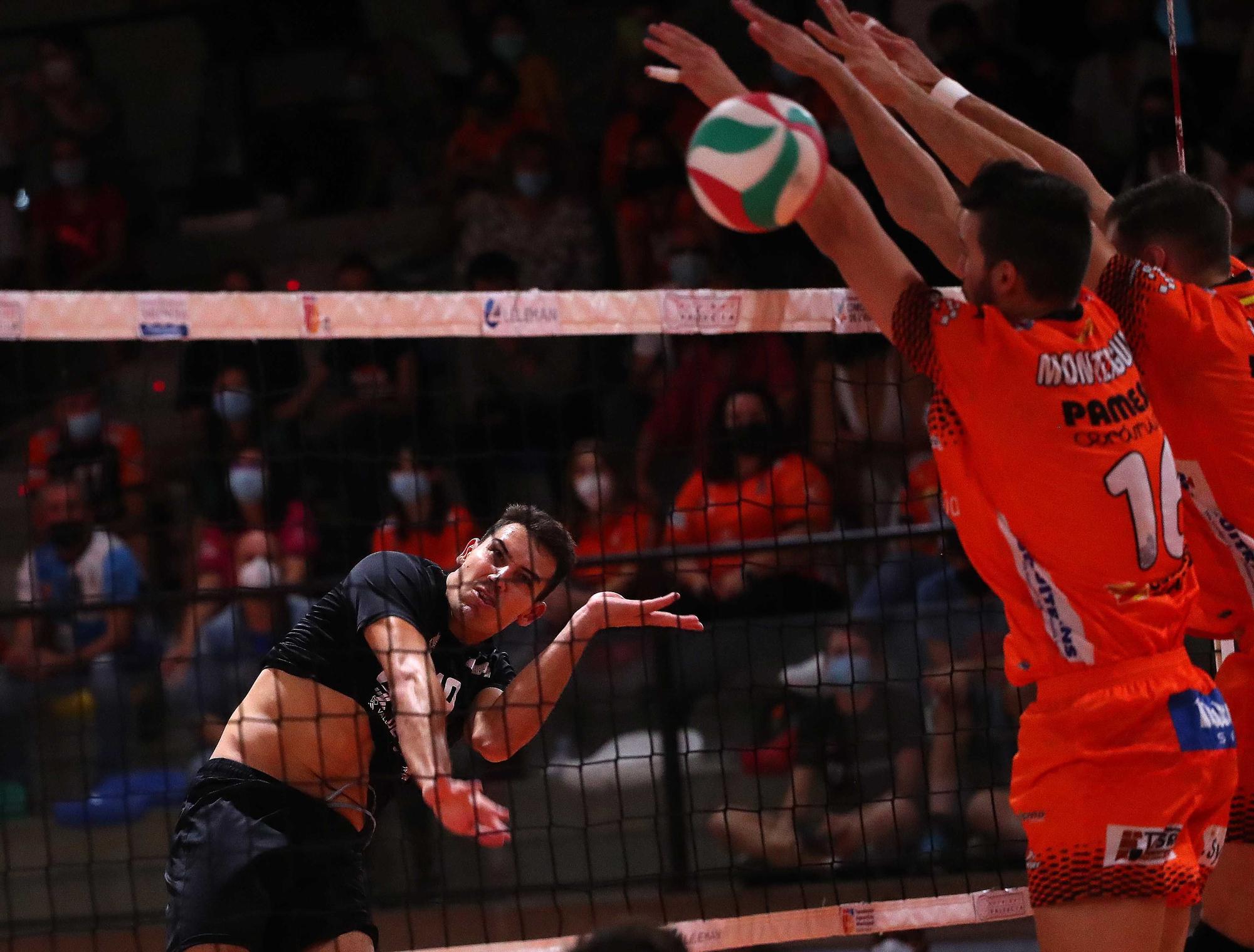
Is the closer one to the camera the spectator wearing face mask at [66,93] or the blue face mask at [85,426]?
the blue face mask at [85,426]

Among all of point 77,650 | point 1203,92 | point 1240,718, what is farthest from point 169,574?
point 1203,92

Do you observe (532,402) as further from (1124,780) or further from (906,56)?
(1124,780)

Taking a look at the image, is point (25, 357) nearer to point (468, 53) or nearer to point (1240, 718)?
point (468, 53)

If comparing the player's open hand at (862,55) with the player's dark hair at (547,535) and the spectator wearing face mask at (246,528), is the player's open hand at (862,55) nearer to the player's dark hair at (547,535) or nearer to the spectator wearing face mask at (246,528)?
the player's dark hair at (547,535)

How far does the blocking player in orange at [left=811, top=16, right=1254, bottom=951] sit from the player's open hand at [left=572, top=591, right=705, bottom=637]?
135 cm

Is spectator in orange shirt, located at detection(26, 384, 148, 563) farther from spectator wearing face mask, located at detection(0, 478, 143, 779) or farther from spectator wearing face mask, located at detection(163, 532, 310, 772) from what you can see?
spectator wearing face mask, located at detection(163, 532, 310, 772)

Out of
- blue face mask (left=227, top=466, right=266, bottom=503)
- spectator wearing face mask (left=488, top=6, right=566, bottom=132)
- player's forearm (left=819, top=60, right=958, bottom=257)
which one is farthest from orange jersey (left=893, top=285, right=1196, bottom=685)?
spectator wearing face mask (left=488, top=6, right=566, bottom=132)

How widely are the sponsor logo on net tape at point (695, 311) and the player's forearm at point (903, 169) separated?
1.06 m

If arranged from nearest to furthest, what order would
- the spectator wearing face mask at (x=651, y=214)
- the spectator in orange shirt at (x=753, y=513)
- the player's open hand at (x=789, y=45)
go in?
the player's open hand at (x=789, y=45) → the spectator in orange shirt at (x=753, y=513) → the spectator wearing face mask at (x=651, y=214)

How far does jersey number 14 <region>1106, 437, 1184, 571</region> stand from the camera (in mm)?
2908

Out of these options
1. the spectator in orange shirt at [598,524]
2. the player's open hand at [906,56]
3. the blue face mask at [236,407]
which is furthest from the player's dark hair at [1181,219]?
the blue face mask at [236,407]

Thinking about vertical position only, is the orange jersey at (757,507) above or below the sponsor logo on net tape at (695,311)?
below

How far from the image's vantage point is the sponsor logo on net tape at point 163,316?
12.8 ft

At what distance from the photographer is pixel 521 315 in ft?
13.8
